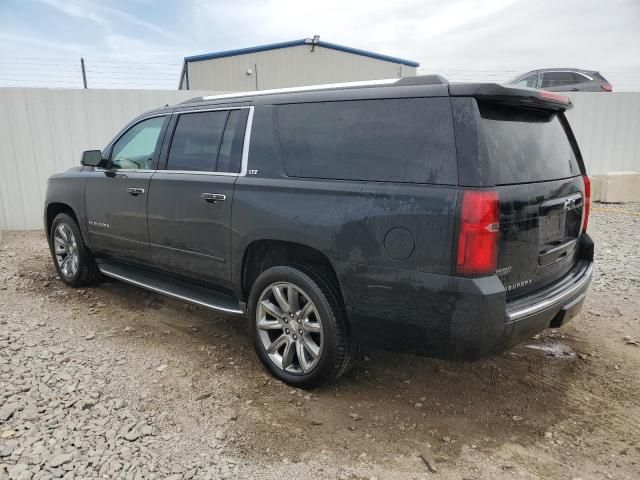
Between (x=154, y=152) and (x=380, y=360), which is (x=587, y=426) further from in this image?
(x=154, y=152)

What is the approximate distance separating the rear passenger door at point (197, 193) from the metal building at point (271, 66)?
591 inches

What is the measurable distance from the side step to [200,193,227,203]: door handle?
2.45 feet

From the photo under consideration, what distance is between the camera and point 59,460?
2.45 m

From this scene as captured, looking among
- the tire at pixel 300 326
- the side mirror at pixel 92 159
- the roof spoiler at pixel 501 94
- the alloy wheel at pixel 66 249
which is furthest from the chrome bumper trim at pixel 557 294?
the alloy wheel at pixel 66 249

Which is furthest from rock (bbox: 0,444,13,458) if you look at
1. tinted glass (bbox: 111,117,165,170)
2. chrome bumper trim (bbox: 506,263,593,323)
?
chrome bumper trim (bbox: 506,263,593,323)

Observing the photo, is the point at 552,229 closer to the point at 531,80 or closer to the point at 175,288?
the point at 175,288

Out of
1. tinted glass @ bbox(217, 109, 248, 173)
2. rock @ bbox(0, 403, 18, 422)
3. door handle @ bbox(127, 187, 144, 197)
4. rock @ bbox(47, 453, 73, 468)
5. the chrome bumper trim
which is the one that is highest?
tinted glass @ bbox(217, 109, 248, 173)

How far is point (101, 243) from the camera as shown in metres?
4.74

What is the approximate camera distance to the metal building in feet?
60.4

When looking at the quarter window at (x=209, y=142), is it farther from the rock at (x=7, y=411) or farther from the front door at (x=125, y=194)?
the rock at (x=7, y=411)

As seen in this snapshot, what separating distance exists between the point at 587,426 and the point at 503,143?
5.58 ft

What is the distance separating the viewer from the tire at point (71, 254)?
5077 millimetres

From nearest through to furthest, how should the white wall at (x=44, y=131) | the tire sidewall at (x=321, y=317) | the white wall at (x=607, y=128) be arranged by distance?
the tire sidewall at (x=321, y=317) → the white wall at (x=44, y=131) → the white wall at (x=607, y=128)

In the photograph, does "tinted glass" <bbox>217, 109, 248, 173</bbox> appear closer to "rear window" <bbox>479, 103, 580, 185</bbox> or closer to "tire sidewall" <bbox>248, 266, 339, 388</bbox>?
"tire sidewall" <bbox>248, 266, 339, 388</bbox>
